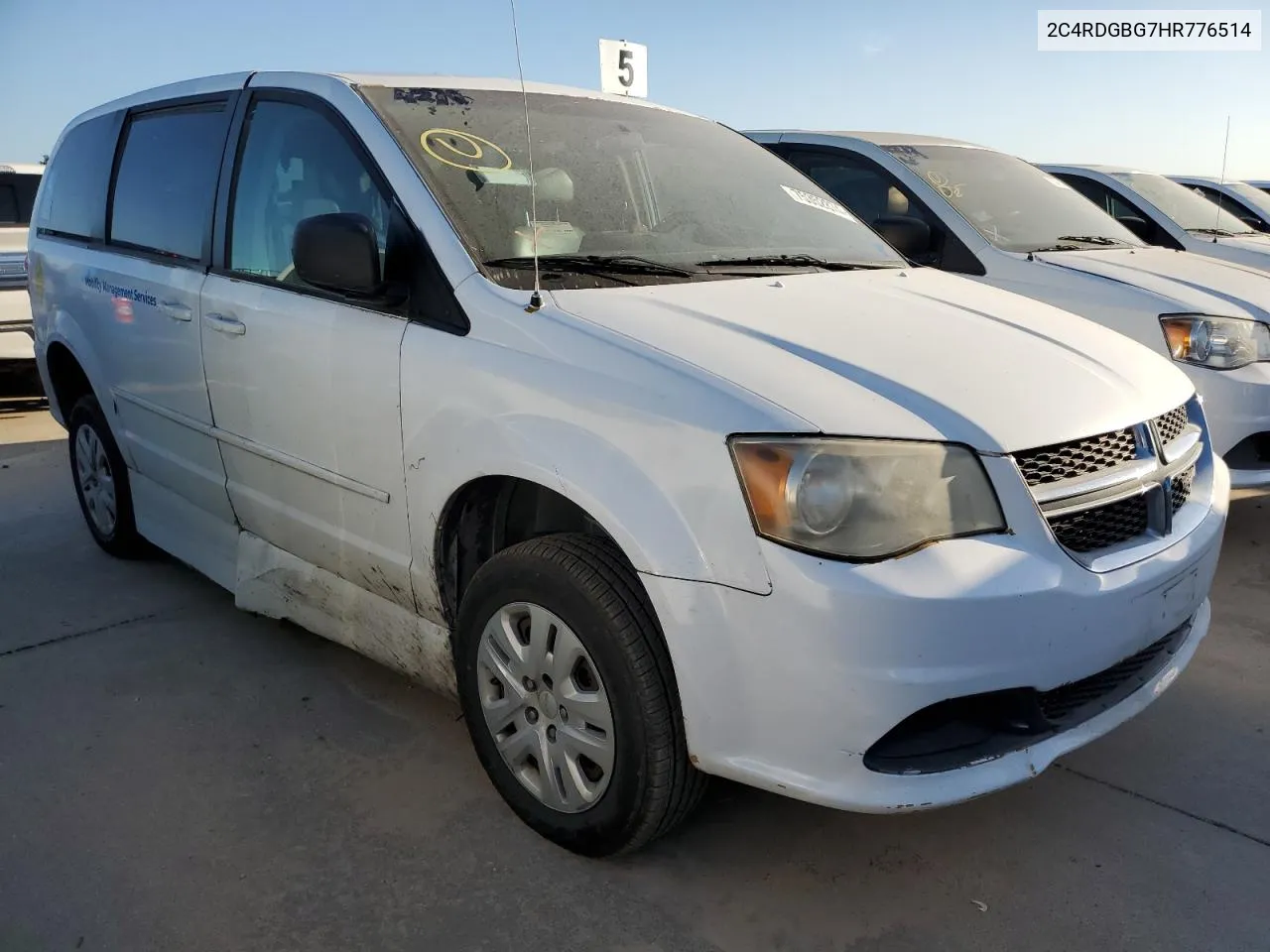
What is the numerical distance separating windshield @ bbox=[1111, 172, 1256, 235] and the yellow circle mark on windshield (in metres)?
6.52

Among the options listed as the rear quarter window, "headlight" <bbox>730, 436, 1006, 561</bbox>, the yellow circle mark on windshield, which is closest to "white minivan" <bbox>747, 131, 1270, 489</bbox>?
the yellow circle mark on windshield

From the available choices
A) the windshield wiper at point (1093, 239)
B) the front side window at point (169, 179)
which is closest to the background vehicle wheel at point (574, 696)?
the front side window at point (169, 179)

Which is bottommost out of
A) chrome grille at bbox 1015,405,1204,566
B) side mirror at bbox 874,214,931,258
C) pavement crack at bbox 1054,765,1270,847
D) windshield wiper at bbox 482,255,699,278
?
pavement crack at bbox 1054,765,1270,847

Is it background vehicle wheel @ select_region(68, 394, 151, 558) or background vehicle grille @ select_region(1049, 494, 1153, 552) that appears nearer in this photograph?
background vehicle grille @ select_region(1049, 494, 1153, 552)

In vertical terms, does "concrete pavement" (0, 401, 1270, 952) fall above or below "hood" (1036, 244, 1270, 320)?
below

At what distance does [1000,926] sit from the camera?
7.18 feet

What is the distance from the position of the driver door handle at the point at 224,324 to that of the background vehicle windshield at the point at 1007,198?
11.5 feet

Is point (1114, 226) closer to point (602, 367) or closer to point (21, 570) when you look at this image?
point (602, 367)

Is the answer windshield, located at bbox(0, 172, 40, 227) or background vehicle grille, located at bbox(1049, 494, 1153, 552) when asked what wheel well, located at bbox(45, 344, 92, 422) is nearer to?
background vehicle grille, located at bbox(1049, 494, 1153, 552)

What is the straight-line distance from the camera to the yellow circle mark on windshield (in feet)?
9.05

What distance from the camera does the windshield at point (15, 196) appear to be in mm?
8312

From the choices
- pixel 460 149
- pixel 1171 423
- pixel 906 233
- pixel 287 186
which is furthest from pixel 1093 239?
pixel 287 186

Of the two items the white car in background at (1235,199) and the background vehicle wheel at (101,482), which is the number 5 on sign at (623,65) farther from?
the white car in background at (1235,199)

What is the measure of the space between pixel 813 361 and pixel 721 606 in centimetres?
56
